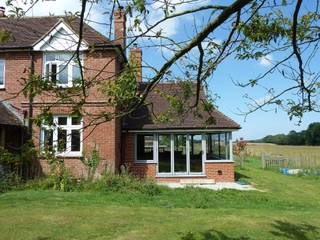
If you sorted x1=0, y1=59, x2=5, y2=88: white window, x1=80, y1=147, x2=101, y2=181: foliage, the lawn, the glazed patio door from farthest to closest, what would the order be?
the glazed patio door
x1=0, y1=59, x2=5, y2=88: white window
x1=80, y1=147, x2=101, y2=181: foliage
the lawn

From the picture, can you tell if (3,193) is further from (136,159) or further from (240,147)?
(240,147)

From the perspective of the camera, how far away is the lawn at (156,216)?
9188 mm

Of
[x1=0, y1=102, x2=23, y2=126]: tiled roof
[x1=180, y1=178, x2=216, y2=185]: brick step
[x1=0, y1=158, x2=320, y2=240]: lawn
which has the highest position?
[x1=0, y1=102, x2=23, y2=126]: tiled roof

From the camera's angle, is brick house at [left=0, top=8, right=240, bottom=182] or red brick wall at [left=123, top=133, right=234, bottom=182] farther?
red brick wall at [left=123, top=133, right=234, bottom=182]

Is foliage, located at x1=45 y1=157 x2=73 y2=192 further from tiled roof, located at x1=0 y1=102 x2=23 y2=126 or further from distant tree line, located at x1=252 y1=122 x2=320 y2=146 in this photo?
distant tree line, located at x1=252 y1=122 x2=320 y2=146

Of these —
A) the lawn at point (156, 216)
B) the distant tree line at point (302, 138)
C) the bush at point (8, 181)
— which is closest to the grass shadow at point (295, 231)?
the lawn at point (156, 216)

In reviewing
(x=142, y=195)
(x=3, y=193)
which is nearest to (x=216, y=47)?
(x=142, y=195)

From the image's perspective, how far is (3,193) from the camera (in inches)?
587

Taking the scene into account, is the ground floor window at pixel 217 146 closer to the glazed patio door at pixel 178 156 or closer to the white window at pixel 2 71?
the glazed patio door at pixel 178 156

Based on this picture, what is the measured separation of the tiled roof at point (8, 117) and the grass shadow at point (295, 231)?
11.8 meters

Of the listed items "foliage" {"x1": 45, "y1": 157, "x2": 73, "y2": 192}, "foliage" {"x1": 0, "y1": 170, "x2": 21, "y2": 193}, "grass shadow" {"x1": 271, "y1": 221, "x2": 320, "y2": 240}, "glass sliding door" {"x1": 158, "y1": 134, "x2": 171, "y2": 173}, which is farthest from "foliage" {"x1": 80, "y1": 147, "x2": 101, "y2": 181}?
"grass shadow" {"x1": 271, "y1": 221, "x2": 320, "y2": 240}

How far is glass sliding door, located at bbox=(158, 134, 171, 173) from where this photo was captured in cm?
2133

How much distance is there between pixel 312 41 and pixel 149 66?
262cm

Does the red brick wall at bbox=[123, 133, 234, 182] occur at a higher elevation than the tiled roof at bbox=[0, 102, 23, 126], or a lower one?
lower
